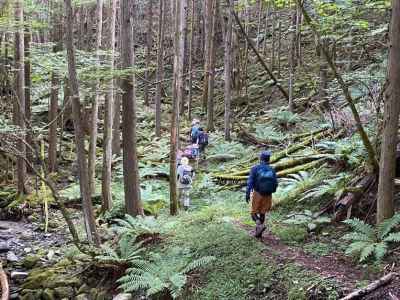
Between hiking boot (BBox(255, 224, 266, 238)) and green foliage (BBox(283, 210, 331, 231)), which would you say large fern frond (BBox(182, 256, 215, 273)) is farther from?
green foliage (BBox(283, 210, 331, 231))

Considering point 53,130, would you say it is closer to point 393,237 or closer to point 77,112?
point 77,112

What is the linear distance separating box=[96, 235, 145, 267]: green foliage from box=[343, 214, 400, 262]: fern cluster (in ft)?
12.2

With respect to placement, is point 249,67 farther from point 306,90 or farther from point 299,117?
point 299,117

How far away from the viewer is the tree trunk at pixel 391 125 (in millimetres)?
6562

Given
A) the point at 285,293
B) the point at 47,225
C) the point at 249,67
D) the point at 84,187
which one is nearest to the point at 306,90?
the point at 249,67

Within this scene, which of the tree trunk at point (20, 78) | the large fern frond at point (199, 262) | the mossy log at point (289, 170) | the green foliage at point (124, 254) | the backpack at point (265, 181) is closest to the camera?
the large fern frond at point (199, 262)

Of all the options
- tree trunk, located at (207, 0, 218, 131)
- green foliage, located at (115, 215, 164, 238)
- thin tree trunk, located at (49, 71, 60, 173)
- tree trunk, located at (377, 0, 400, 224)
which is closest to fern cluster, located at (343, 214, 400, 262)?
tree trunk, located at (377, 0, 400, 224)

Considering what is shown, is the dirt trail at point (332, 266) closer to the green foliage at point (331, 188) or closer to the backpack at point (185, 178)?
the green foliage at point (331, 188)

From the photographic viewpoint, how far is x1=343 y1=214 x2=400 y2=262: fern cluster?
6414 millimetres

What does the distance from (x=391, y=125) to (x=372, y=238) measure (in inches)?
65.5

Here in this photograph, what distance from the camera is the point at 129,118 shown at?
34.5 feet

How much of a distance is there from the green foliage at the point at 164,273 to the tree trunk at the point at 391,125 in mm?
2853

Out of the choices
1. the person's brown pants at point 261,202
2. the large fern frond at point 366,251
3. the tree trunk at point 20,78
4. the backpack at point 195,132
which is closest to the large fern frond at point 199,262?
the person's brown pants at point 261,202

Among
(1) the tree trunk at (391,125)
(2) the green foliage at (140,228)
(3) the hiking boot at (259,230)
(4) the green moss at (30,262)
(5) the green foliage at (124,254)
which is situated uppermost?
(1) the tree trunk at (391,125)
